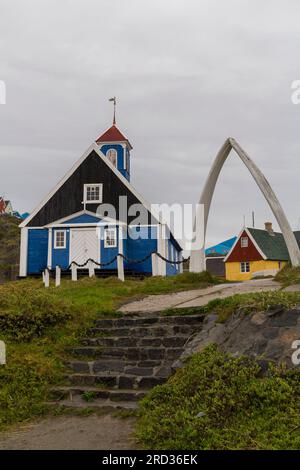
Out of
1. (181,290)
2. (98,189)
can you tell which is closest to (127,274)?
(98,189)

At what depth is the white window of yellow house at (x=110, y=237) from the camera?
82.7 ft

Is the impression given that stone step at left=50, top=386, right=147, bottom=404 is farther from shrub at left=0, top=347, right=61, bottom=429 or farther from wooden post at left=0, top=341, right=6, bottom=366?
wooden post at left=0, top=341, right=6, bottom=366

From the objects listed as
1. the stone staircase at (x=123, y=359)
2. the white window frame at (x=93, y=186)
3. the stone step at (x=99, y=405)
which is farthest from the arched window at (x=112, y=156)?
the stone step at (x=99, y=405)

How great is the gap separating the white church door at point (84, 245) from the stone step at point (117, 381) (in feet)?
57.9

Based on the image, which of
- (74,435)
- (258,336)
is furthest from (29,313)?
(258,336)

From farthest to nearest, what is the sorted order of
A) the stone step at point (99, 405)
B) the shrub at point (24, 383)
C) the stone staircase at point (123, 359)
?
1. the stone staircase at point (123, 359)
2. the shrub at point (24, 383)
3. the stone step at point (99, 405)

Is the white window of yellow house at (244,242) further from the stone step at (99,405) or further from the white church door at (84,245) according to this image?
the stone step at (99,405)

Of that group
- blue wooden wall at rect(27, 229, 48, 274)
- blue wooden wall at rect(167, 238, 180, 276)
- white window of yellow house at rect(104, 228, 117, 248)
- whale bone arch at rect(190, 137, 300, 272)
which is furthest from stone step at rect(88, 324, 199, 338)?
blue wooden wall at rect(167, 238, 180, 276)

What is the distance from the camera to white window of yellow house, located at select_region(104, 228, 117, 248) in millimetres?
25219

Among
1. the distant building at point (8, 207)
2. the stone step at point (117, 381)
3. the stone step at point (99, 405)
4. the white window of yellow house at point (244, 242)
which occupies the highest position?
the distant building at point (8, 207)

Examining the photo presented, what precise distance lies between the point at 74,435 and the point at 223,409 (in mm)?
1783

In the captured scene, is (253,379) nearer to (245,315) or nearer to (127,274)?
(245,315)

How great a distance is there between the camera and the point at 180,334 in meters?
8.72
